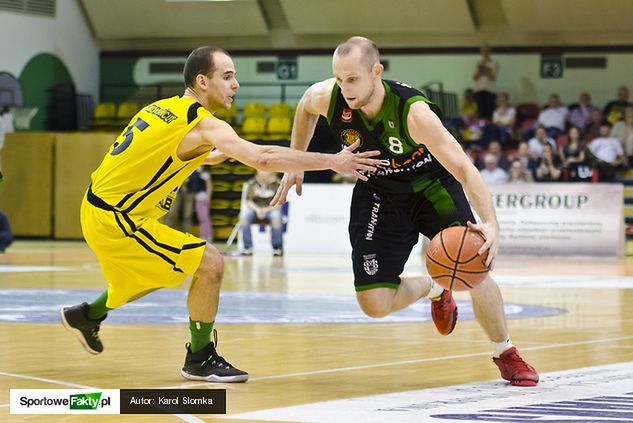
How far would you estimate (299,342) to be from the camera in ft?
25.1

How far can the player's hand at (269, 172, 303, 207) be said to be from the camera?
20.4 feet

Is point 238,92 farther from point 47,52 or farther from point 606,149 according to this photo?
point 606,149

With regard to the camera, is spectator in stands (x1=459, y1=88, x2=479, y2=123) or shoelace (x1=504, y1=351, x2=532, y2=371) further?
spectator in stands (x1=459, y1=88, x2=479, y2=123)

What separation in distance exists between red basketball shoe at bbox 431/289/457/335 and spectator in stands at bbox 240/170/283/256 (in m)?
12.4

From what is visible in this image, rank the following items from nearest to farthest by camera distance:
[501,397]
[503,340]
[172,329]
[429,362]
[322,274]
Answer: [501,397], [503,340], [429,362], [172,329], [322,274]

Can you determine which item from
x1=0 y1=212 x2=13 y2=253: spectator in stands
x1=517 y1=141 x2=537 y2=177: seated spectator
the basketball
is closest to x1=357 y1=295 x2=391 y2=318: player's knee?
the basketball

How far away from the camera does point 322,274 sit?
14.8m

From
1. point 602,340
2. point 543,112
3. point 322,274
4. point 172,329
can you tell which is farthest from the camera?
point 543,112

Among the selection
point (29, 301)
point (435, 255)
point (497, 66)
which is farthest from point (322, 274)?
point (497, 66)

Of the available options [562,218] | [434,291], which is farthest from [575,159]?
[434,291]

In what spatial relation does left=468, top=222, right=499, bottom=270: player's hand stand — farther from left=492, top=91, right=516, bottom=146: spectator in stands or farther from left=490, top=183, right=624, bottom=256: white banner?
left=492, top=91, right=516, bottom=146: spectator in stands

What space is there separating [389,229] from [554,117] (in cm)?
1764

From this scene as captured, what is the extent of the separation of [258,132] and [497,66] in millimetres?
4992

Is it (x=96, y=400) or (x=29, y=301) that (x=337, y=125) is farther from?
(x=29, y=301)
